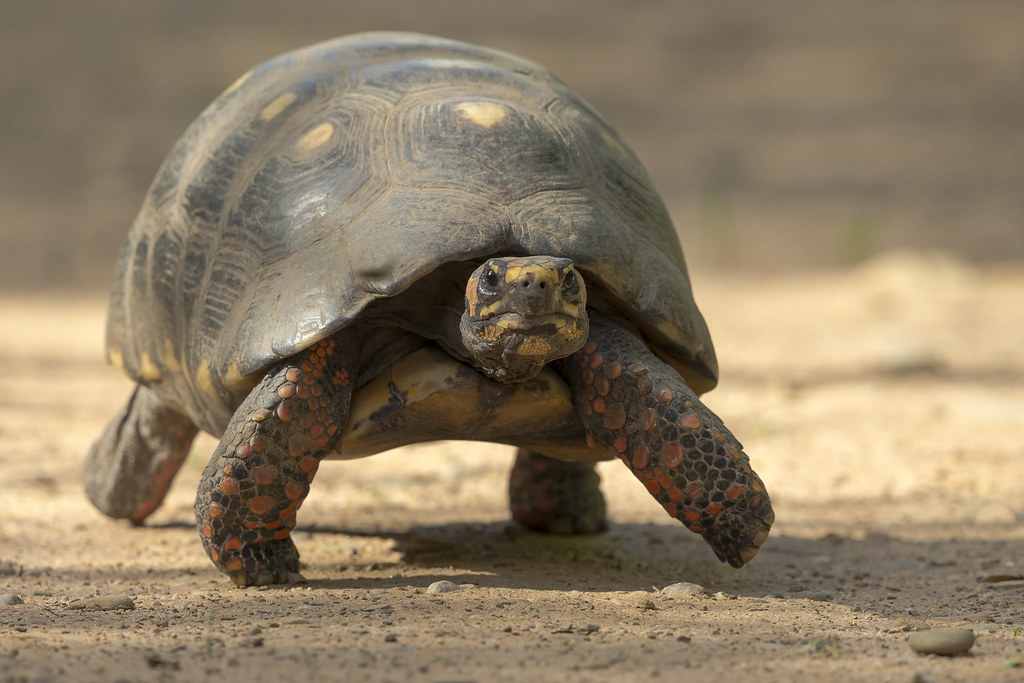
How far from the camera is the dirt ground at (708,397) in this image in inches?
106

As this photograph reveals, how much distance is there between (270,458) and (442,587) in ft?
2.02

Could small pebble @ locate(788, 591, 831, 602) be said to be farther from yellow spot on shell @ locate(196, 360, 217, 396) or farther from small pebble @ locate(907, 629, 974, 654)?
yellow spot on shell @ locate(196, 360, 217, 396)

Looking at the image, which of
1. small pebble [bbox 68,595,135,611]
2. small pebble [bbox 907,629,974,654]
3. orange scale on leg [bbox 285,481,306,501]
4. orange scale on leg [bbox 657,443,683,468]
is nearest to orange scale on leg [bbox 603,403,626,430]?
orange scale on leg [bbox 657,443,683,468]

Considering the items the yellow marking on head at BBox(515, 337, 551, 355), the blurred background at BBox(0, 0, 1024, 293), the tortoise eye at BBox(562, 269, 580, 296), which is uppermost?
the blurred background at BBox(0, 0, 1024, 293)

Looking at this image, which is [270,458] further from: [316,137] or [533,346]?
[316,137]

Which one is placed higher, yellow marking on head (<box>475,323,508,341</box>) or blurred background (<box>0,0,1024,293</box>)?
blurred background (<box>0,0,1024,293</box>)

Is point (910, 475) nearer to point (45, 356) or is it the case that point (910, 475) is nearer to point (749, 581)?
point (749, 581)

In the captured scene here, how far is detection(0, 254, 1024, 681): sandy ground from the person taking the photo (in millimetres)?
2482

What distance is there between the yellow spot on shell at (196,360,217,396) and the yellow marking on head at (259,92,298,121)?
91 cm

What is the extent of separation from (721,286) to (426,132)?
6.91 m

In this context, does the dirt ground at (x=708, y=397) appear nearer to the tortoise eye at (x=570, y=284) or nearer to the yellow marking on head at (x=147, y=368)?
the yellow marking on head at (x=147, y=368)

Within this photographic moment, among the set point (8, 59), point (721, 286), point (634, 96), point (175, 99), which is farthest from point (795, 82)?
point (8, 59)

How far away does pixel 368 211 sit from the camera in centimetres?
337

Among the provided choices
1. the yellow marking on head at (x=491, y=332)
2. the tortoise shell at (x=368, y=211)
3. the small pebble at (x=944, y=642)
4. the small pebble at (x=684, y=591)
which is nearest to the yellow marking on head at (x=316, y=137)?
the tortoise shell at (x=368, y=211)
